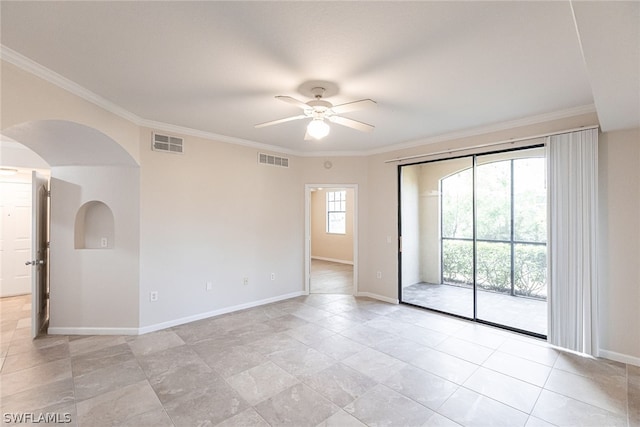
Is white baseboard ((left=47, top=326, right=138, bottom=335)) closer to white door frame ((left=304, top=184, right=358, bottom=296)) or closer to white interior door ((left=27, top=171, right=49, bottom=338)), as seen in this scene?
white interior door ((left=27, top=171, right=49, bottom=338))

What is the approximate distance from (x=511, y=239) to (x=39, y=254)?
22.0 ft

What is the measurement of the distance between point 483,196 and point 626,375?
2.50m

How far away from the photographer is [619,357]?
120 inches

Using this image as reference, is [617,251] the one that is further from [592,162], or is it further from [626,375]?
[626,375]

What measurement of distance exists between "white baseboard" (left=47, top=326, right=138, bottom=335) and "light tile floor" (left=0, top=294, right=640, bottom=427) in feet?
0.34

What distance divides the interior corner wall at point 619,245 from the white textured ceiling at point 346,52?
0.30 m

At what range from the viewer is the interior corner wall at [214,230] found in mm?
3893

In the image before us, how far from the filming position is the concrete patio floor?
158 inches

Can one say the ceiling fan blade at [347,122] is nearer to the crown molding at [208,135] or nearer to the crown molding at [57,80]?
the crown molding at [208,135]

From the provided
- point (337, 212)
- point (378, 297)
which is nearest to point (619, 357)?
point (378, 297)

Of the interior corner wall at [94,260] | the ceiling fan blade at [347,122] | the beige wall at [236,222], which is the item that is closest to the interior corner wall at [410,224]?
the beige wall at [236,222]

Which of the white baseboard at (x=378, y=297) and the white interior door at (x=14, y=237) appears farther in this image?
the white interior door at (x=14, y=237)

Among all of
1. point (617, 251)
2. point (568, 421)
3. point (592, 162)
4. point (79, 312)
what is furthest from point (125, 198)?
point (617, 251)

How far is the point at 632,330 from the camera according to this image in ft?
9.86
